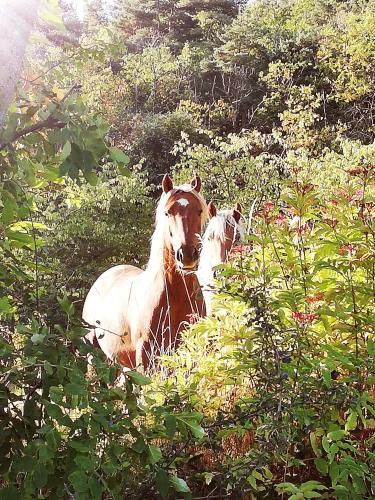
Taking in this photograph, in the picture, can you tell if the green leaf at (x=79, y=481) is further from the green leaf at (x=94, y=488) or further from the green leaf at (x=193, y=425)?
the green leaf at (x=193, y=425)

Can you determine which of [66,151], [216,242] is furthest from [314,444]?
[216,242]

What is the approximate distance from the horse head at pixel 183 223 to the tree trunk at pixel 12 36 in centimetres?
350

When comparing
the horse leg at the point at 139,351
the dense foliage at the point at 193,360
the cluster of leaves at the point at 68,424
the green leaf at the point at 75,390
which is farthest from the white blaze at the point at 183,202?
the green leaf at the point at 75,390

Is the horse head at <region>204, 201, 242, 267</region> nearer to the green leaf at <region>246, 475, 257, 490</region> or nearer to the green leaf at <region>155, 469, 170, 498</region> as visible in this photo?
the green leaf at <region>246, 475, 257, 490</region>

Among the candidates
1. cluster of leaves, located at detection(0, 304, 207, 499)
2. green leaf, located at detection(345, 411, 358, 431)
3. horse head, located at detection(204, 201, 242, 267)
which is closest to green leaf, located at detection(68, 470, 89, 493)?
cluster of leaves, located at detection(0, 304, 207, 499)

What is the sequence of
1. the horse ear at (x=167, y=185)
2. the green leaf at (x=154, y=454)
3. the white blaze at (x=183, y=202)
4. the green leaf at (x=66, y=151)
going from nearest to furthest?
1. the green leaf at (x=154, y=454)
2. the green leaf at (x=66, y=151)
3. the white blaze at (x=183, y=202)
4. the horse ear at (x=167, y=185)

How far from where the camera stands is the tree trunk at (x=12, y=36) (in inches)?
51.6

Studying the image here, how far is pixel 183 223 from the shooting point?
5004 mm

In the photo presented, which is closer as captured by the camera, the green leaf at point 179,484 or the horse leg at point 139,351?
the green leaf at point 179,484

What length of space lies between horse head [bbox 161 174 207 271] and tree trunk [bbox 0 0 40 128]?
3.50 meters

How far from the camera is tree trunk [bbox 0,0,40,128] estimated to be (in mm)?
1311

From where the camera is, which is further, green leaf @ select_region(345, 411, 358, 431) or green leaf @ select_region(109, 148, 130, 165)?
green leaf @ select_region(345, 411, 358, 431)

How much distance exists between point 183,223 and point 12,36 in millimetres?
3711

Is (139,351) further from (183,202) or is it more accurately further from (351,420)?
(351,420)
